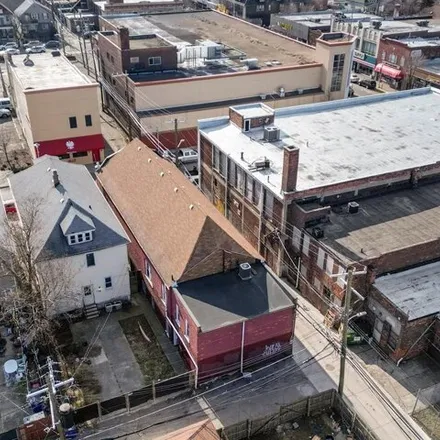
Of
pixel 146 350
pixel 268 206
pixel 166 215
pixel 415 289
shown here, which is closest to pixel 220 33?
pixel 268 206

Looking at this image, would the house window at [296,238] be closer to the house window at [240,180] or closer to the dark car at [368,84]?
the house window at [240,180]

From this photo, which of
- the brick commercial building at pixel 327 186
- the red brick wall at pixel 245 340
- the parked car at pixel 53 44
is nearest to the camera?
the red brick wall at pixel 245 340

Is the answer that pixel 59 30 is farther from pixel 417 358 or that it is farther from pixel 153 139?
pixel 417 358

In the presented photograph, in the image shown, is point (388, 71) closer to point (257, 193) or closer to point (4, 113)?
point (257, 193)

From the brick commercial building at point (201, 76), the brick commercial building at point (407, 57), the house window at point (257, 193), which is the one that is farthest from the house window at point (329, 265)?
the brick commercial building at point (407, 57)

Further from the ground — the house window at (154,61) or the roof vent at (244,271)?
the house window at (154,61)

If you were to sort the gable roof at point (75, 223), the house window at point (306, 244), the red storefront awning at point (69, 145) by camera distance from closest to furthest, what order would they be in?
1. the gable roof at point (75, 223)
2. the house window at point (306, 244)
3. the red storefront awning at point (69, 145)

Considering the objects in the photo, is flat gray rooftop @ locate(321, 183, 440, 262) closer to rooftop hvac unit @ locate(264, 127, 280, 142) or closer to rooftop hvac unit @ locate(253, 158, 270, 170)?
rooftop hvac unit @ locate(253, 158, 270, 170)
